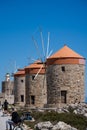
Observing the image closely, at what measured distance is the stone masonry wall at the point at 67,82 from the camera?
113 feet

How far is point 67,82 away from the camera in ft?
113

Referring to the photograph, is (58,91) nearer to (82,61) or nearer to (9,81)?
(82,61)

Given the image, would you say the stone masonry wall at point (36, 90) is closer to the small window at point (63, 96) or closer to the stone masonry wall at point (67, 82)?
the stone masonry wall at point (67, 82)

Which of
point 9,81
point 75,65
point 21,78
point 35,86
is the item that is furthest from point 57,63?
point 9,81

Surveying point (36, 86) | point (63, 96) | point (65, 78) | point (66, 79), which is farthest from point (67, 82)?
point (36, 86)

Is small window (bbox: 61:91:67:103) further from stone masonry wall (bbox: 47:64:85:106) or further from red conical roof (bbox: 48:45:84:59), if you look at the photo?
red conical roof (bbox: 48:45:84:59)

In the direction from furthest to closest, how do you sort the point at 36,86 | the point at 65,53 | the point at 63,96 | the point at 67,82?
the point at 36,86
the point at 65,53
the point at 63,96
the point at 67,82

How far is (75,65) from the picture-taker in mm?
34719

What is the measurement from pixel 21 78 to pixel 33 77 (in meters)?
7.23

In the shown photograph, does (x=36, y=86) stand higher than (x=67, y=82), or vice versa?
(x=36, y=86)

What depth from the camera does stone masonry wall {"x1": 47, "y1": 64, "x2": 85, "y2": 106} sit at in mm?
34375

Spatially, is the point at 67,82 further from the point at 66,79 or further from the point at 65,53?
the point at 65,53

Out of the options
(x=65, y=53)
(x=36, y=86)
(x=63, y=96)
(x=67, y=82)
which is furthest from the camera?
(x=36, y=86)

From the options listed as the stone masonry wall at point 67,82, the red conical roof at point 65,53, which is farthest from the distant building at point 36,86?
the stone masonry wall at point 67,82
